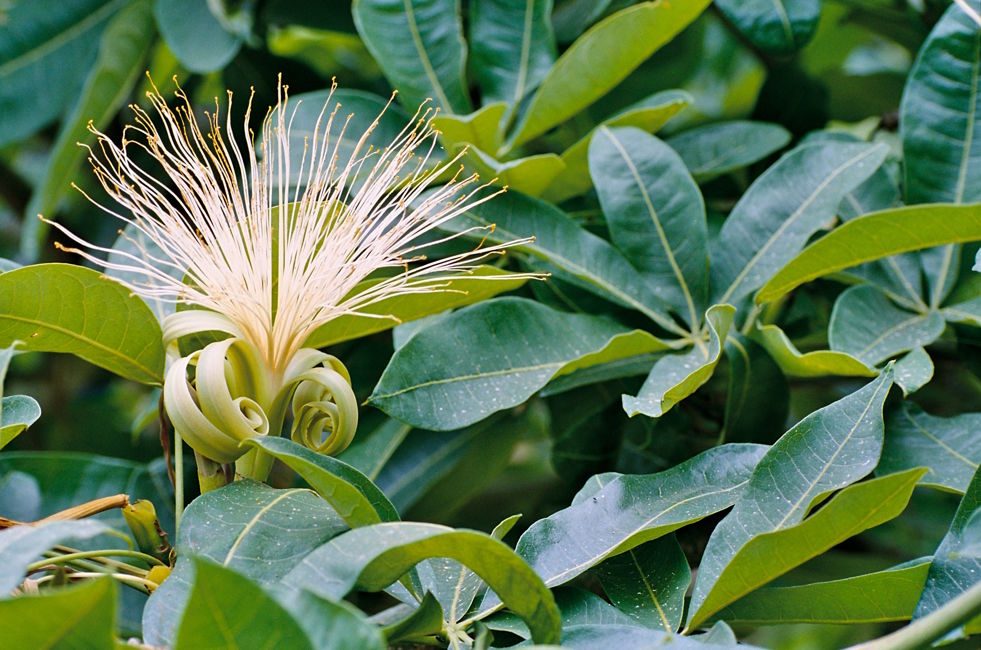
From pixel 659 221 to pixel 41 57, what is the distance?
109 cm

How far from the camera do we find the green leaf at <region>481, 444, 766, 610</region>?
0.71 metres

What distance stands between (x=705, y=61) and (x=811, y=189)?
1.10 m

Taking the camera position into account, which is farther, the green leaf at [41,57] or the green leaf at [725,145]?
the green leaf at [41,57]

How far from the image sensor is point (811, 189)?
0.99 meters

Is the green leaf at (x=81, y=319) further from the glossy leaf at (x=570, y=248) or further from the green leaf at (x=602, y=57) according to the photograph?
the green leaf at (x=602, y=57)

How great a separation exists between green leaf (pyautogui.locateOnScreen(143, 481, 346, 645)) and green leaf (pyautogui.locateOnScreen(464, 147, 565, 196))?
446 millimetres

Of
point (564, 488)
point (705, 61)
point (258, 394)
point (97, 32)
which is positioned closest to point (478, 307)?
point (258, 394)

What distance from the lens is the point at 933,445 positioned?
2.94 feet

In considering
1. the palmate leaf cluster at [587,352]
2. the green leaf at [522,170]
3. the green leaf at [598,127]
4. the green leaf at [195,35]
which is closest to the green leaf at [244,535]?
the palmate leaf cluster at [587,352]

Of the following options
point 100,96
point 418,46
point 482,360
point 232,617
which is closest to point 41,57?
point 100,96

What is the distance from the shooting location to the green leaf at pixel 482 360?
83cm

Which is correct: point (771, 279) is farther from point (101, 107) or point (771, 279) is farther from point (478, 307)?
point (101, 107)

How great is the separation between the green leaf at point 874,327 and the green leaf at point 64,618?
70cm

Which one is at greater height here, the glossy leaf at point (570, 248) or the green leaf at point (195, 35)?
the green leaf at point (195, 35)
